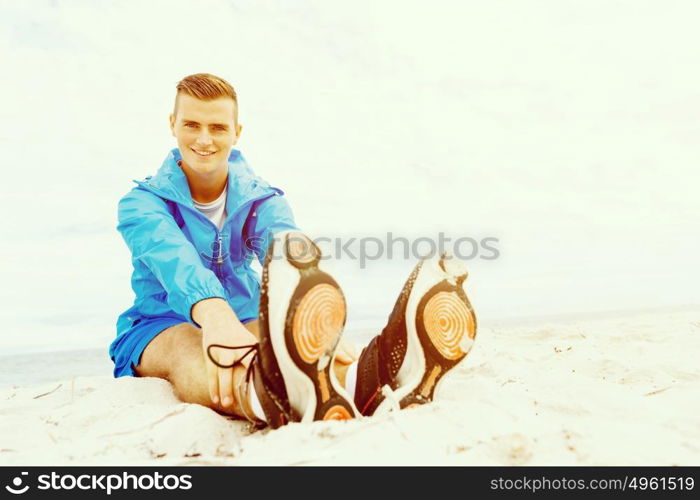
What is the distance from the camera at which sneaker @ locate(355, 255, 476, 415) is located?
1472 mm

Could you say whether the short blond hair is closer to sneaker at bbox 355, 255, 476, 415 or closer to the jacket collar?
the jacket collar

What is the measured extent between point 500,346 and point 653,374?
1203 millimetres

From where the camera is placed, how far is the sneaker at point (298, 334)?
1265 mm

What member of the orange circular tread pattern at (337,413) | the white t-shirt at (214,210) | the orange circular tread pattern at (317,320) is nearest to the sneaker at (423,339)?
the orange circular tread pattern at (337,413)

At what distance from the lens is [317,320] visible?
1.29 metres

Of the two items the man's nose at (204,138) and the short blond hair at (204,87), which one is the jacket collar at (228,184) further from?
the short blond hair at (204,87)

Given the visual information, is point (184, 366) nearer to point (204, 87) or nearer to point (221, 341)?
point (221, 341)

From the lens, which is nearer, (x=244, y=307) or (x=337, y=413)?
(x=337, y=413)

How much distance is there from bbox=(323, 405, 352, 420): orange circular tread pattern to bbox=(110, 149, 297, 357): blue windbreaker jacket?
0.57m

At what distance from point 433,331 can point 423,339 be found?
35 mm

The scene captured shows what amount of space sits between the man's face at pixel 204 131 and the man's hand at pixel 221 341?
665 millimetres

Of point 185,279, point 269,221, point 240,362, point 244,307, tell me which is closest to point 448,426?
point 240,362
